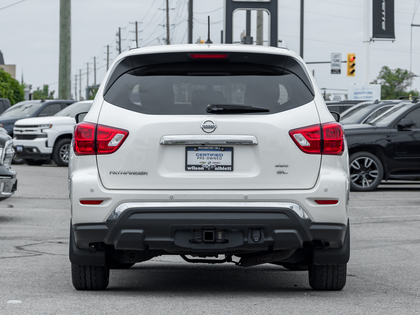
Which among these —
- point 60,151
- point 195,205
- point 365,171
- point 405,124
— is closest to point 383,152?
point 365,171

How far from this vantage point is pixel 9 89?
76438 millimetres

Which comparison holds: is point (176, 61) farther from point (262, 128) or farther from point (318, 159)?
point (318, 159)

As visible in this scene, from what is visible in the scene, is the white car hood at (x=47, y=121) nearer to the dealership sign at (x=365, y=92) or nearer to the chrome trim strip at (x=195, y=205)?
the chrome trim strip at (x=195, y=205)

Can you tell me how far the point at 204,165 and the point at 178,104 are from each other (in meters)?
0.47

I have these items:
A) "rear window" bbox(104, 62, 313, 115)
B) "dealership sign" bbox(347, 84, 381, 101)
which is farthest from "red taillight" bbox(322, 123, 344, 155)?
"dealership sign" bbox(347, 84, 381, 101)

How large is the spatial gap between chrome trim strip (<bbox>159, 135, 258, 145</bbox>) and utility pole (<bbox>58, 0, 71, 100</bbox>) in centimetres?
2565

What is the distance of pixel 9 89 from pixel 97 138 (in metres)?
73.4

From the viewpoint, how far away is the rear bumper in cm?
547

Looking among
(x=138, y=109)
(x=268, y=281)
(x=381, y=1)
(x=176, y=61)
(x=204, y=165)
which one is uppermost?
(x=381, y=1)

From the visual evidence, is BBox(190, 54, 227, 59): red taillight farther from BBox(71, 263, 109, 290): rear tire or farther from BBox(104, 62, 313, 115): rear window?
BBox(71, 263, 109, 290): rear tire

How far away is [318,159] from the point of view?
5.61 m

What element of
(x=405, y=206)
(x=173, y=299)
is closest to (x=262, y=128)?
(x=173, y=299)

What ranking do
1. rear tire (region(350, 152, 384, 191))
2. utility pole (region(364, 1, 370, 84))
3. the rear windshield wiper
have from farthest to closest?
utility pole (region(364, 1, 370, 84)) < rear tire (region(350, 152, 384, 191)) < the rear windshield wiper

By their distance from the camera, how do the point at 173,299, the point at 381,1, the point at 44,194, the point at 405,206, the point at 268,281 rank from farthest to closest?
1. the point at 381,1
2. the point at 44,194
3. the point at 405,206
4. the point at 268,281
5. the point at 173,299
